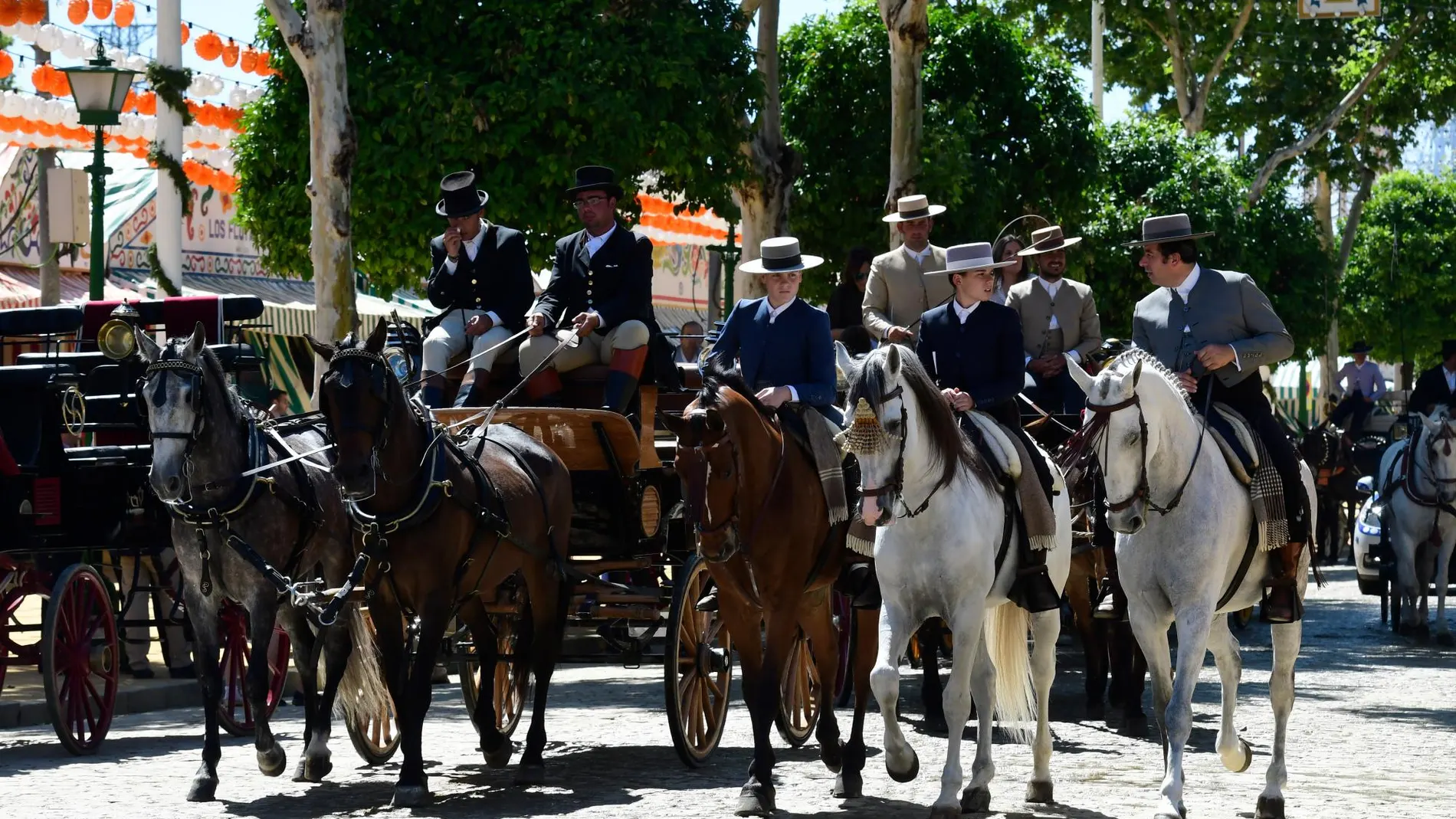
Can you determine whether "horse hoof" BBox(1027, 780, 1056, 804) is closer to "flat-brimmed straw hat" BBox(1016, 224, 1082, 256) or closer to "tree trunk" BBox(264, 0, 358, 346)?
"flat-brimmed straw hat" BBox(1016, 224, 1082, 256)

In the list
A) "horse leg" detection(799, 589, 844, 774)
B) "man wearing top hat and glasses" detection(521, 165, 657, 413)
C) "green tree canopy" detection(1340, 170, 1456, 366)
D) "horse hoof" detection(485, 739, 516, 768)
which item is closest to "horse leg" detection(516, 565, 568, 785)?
"horse hoof" detection(485, 739, 516, 768)

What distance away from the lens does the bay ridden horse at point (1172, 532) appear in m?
8.88

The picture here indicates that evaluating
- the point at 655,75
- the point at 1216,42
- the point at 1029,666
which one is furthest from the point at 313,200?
the point at 1216,42

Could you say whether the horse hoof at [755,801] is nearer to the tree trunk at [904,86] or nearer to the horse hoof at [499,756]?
the horse hoof at [499,756]

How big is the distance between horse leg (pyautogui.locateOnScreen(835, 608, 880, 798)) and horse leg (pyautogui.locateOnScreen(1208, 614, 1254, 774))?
5.32 feet

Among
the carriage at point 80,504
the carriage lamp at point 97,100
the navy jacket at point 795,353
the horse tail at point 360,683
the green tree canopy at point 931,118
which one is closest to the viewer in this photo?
the navy jacket at point 795,353

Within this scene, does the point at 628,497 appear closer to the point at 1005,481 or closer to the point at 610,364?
the point at 610,364

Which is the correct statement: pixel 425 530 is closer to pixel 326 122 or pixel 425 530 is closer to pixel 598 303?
pixel 598 303

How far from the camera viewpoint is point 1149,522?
9203 millimetres

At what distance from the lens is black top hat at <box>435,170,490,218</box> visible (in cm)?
1208

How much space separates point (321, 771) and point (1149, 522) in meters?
4.24

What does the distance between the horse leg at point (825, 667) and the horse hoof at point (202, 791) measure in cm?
286

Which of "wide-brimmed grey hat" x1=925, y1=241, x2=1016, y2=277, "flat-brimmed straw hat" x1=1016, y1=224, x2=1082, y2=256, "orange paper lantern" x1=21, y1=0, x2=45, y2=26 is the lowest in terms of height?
"wide-brimmed grey hat" x1=925, y1=241, x2=1016, y2=277

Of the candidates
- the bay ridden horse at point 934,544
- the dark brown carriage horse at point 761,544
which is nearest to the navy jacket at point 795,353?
the dark brown carriage horse at point 761,544
